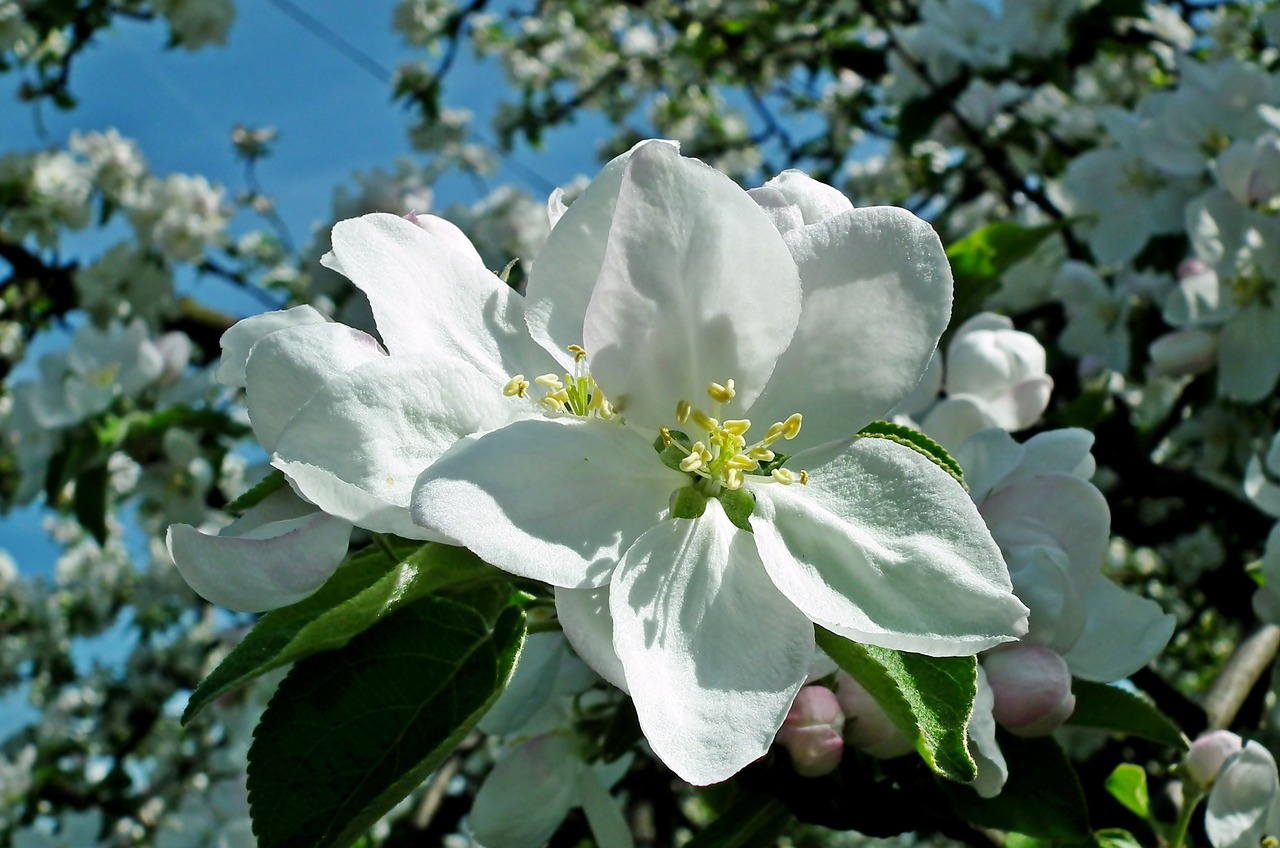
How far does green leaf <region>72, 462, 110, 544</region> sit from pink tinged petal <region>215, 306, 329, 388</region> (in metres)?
1.92

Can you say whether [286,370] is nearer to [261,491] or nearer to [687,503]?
[261,491]

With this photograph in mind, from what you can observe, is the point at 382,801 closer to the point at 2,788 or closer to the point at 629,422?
the point at 629,422

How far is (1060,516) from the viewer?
91 cm

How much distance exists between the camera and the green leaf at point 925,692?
0.63 m

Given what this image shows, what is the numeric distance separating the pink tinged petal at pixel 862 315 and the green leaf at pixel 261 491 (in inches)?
13.8

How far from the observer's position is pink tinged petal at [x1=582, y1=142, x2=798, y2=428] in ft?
2.18

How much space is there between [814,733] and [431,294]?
1.38 ft

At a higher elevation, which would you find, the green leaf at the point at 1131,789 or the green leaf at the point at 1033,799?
the green leaf at the point at 1033,799

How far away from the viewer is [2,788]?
4527mm

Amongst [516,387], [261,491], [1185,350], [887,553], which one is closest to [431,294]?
[516,387]

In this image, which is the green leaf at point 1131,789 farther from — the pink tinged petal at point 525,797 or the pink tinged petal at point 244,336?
the pink tinged petal at point 244,336

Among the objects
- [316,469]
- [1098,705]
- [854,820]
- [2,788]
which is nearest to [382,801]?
[316,469]

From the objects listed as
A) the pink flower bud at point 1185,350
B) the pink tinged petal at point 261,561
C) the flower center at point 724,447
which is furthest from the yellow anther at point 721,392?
the pink flower bud at point 1185,350

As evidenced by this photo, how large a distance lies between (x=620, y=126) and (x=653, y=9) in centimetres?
175
